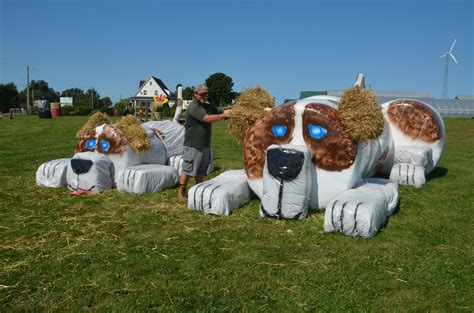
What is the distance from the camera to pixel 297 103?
5.94m

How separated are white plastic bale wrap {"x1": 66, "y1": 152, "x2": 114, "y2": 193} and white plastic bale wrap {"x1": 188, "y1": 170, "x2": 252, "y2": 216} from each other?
193 centimetres

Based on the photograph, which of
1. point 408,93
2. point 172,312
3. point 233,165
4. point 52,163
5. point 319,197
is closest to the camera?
point 172,312

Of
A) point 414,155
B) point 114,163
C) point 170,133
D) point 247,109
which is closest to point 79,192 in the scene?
point 114,163

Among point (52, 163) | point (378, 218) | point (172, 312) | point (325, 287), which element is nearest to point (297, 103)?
point (378, 218)

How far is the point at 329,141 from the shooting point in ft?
18.3

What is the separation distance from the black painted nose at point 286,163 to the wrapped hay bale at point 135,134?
9.96ft

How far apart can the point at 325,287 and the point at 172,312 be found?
1.25 m

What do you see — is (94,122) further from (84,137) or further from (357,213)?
(357,213)

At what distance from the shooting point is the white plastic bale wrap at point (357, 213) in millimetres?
4793

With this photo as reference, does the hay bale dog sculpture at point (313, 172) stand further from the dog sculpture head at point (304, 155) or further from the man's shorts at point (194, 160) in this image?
the man's shorts at point (194, 160)

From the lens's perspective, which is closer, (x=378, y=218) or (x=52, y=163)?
(x=378, y=218)

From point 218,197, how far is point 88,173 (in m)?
2.52

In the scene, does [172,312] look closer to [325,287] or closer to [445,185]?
[325,287]

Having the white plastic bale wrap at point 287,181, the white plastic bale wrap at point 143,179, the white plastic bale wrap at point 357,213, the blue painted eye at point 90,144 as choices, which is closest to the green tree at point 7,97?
the blue painted eye at point 90,144
